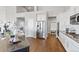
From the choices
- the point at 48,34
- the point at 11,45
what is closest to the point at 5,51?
the point at 11,45

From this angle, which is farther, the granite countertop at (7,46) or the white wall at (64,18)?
the white wall at (64,18)

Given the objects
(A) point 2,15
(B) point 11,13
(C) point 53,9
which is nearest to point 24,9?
(B) point 11,13

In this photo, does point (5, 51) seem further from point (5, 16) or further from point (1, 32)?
point (5, 16)

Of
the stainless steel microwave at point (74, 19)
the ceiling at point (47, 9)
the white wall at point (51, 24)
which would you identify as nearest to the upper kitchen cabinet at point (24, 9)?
the ceiling at point (47, 9)

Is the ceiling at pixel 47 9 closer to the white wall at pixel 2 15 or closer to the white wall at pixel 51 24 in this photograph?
the white wall at pixel 51 24

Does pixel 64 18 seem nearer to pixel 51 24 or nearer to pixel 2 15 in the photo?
pixel 51 24

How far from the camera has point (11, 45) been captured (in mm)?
1790

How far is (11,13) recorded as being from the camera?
184 centimetres

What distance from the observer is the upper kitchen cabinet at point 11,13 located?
71.5 inches

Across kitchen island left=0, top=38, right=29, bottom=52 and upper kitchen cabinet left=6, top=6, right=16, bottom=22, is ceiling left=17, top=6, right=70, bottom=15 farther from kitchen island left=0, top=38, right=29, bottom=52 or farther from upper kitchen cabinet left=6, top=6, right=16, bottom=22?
kitchen island left=0, top=38, right=29, bottom=52

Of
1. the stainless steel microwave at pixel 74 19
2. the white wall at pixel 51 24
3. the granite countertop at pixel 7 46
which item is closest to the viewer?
the granite countertop at pixel 7 46

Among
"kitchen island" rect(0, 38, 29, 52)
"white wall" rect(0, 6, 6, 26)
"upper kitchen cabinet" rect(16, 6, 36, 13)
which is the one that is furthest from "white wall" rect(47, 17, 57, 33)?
"white wall" rect(0, 6, 6, 26)

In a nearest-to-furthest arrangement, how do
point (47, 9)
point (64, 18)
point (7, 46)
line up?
point (7, 46) → point (47, 9) → point (64, 18)
